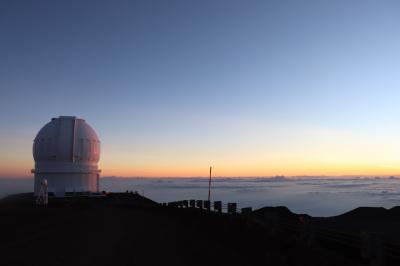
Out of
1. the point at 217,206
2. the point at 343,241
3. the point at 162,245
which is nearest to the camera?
the point at 343,241

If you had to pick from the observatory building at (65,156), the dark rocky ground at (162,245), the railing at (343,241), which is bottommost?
the dark rocky ground at (162,245)

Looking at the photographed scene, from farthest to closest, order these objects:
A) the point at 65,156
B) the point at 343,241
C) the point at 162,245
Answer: the point at 65,156 < the point at 162,245 < the point at 343,241

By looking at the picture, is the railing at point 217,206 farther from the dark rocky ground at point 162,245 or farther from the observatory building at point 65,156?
the observatory building at point 65,156

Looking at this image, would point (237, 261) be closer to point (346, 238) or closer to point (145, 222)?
point (346, 238)

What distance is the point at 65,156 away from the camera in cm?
5484

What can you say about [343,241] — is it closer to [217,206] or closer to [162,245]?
[162,245]

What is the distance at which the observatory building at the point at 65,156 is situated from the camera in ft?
179

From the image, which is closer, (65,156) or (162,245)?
(162,245)

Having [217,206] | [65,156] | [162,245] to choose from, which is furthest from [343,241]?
[65,156]

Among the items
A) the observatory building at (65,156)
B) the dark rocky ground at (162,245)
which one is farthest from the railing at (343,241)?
the observatory building at (65,156)

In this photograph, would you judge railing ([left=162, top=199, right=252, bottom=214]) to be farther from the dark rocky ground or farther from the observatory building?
the observatory building

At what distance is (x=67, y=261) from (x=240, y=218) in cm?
999

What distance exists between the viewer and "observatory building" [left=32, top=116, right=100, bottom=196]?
5466 cm

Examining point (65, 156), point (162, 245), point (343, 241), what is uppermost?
point (65, 156)
